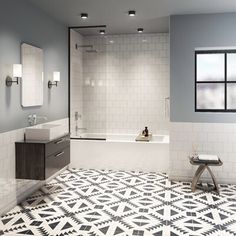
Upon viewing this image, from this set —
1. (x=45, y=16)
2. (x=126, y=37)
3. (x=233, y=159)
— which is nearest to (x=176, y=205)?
(x=233, y=159)

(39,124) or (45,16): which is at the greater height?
(45,16)

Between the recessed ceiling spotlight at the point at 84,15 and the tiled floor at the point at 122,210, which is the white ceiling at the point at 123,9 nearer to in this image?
the recessed ceiling spotlight at the point at 84,15

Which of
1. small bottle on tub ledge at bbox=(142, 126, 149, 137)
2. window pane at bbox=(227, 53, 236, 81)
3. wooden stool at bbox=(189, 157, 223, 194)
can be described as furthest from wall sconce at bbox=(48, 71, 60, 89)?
window pane at bbox=(227, 53, 236, 81)

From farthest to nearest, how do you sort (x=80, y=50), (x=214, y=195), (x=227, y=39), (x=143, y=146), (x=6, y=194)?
(x=80, y=50), (x=143, y=146), (x=227, y=39), (x=214, y=195), (x=6, y=194)

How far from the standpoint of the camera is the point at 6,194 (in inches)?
156

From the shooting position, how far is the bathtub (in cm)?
580

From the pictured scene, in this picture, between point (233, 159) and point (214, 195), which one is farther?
point (233, 159)

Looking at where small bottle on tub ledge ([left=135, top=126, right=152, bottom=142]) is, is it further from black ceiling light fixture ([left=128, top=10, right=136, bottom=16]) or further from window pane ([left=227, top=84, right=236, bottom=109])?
black ceiling light fixture ([left=128, top=10, right=136, bottom=16])

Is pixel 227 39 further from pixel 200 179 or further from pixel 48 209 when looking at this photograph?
pixel 48 209

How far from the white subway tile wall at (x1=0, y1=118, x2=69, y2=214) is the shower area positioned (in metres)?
2.26

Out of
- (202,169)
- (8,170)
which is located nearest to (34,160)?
(8,170)

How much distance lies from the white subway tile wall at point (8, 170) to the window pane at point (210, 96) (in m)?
2.90

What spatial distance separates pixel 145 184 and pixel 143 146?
2.96ft

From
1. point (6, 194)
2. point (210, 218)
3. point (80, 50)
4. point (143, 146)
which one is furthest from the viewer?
point (80, 50)
